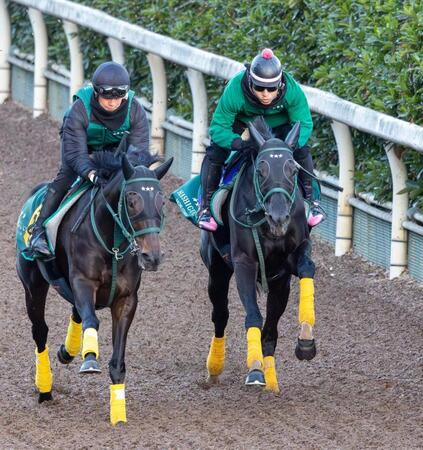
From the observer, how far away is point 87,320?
8.84 m

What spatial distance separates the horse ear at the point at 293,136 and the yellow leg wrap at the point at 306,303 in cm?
87

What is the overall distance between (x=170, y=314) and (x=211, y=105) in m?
3.80

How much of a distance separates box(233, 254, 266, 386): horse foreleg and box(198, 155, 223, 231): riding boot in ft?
1.39

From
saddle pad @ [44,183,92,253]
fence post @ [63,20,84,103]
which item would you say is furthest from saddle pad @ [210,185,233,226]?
fence post @ [63,20,84,103]

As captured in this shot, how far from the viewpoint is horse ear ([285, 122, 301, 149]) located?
9203 mm

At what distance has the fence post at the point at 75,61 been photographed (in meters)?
17.0

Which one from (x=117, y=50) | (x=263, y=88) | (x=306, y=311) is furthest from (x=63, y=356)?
(x=117, y=50)

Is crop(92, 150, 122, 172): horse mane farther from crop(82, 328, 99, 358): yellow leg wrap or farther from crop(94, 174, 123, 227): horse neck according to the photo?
crop(82, 328, 99, 358): yellow leg wrap

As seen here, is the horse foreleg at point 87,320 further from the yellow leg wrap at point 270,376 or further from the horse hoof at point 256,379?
the yellow leg wrap at point 270,376

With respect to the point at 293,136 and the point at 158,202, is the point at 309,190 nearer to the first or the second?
the point at 293,136

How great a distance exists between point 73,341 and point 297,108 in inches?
86.6

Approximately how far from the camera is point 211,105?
14844mm

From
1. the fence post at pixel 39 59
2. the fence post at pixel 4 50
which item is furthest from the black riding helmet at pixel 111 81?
the fence post at pixel 4 50

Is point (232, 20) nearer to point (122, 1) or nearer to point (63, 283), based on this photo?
point (122, 1)
